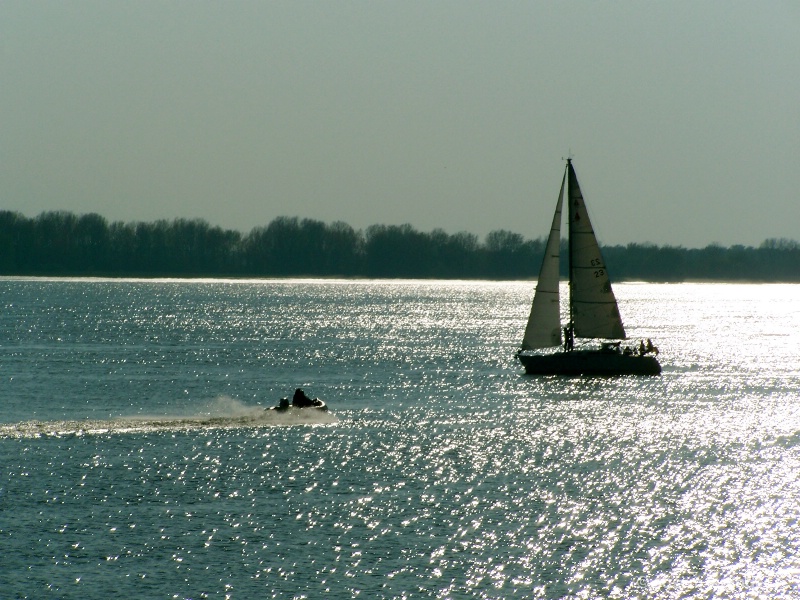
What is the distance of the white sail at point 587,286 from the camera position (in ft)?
288

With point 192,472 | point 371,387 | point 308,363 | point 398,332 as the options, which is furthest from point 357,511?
point 398,332

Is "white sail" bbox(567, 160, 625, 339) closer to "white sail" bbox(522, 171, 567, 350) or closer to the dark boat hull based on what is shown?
"white sail" bbox(522, 171, 567, 350)

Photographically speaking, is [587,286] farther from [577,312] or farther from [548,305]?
[548,305]

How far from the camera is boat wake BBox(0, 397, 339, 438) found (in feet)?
191

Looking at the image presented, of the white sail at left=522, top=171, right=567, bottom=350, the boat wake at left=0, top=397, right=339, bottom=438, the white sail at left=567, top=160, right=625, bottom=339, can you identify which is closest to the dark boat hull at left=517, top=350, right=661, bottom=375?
the white sail at left=522, top=171, right=567, bottom=350

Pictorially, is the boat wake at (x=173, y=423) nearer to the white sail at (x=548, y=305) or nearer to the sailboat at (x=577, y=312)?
the white sail at (x=548, y=305)

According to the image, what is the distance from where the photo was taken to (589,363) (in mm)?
86375

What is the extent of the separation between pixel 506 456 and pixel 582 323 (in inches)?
1416

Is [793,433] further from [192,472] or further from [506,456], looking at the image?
[192,472]

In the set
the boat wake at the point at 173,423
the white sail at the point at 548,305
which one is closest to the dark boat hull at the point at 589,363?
the white sail at the point at 548,305

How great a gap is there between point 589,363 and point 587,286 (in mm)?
6078

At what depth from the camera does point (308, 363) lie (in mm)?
106750

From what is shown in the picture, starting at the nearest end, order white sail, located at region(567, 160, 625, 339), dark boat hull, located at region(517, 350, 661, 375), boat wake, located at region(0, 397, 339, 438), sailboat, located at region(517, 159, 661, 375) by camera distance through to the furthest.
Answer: boat wake, located at region(0, 397, 339, 438)
dark boat hull, located at region(517, 350, 661, 375)
sailboat, located at region(517, 159, 661, 375)
white sail, located at region(567, 160, 625, 339)

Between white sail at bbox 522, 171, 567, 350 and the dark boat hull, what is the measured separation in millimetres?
1247
